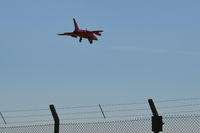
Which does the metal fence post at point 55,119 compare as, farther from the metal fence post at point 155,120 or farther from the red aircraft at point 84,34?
the red aircraft at point 84,34

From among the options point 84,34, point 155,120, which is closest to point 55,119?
point 155,120

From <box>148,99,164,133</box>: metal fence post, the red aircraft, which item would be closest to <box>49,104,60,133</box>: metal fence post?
<box>148,99,164,133</box>: metal fence post

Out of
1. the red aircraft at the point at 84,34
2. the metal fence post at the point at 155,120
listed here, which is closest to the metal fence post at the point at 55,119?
the metal fence post at the point at 155,120

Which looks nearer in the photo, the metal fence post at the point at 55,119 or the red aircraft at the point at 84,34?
the metal fence post at the point at 55,119

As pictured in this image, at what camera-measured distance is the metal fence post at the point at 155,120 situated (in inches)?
419

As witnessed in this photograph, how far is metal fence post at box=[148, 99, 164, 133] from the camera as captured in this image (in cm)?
1063

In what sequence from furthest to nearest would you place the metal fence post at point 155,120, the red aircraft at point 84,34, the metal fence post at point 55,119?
the red aircraft at point 84,34
the metal fence post at point 55,119
the metal fence post at point 155,120

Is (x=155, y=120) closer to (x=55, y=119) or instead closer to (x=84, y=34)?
(x=55, y=119)

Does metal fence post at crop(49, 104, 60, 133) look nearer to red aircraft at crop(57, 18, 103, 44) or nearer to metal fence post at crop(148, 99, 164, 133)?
metal fence post at crop(148, 99, 164, 133)

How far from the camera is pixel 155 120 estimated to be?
10695 millimetres

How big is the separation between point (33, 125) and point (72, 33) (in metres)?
41.4

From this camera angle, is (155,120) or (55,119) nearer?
(155,120)

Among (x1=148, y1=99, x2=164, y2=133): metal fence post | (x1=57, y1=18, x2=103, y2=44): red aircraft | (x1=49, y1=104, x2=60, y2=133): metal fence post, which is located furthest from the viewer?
(x1=57, y1=18, x2=103, y2=44): red aircraft

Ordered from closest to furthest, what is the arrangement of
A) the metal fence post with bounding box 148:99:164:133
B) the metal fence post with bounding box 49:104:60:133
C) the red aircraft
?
the metal fence post with bounding box 148:99:164:133 → the metal fence post with bounding box 49:104:60:133 → the red aircraft
